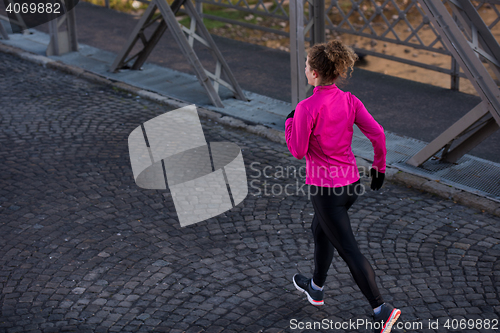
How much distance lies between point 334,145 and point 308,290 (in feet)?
3.88

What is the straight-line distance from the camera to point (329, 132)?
3.38 meters

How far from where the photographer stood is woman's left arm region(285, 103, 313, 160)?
334 cm

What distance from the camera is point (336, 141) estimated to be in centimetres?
340

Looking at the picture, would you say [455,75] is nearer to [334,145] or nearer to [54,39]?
[334,145]

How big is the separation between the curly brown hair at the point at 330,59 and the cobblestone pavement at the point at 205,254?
5.51ft

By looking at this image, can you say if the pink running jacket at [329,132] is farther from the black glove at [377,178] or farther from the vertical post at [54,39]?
the vertical post at [54,39]

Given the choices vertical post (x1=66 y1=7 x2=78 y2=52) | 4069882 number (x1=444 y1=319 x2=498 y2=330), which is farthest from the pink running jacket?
vertical post (x1=66 y1=7 x2=78 y2=52)

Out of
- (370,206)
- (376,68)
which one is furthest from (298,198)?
(376,68)

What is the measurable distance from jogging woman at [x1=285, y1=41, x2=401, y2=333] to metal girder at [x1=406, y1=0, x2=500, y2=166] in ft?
7.85

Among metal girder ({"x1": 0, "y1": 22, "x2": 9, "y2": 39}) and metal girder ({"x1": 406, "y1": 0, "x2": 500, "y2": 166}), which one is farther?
metal girder ({"x1": 0, "y1": 22, "x2": 9, "y2": 39})

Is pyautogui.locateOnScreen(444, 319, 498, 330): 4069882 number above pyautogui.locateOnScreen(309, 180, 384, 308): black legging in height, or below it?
below

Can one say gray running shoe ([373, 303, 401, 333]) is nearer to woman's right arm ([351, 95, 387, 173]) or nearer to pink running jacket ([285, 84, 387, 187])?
pink running jacket ([285, 84, 387, 187])

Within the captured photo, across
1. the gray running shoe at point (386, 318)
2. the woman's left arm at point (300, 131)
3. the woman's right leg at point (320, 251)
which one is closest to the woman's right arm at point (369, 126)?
the woman's left arm at point (300, 131)

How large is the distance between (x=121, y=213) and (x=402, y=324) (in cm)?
278
